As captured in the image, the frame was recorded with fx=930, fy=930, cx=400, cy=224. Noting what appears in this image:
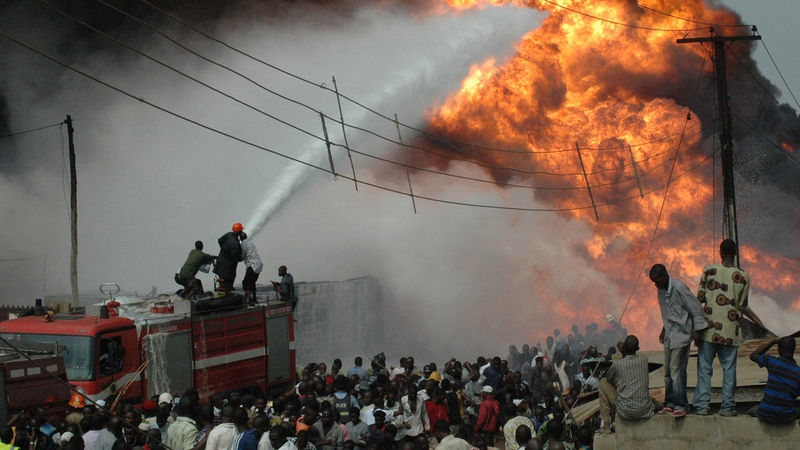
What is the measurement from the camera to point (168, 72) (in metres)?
36.6

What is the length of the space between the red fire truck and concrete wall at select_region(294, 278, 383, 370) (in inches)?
270

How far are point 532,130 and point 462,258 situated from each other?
289 inches

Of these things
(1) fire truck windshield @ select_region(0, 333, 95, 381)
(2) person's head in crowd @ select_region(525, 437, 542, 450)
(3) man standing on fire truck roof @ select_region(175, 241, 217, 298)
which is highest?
(3) man standing on fire truck roof @ select_region(175, 241, 217, 298)

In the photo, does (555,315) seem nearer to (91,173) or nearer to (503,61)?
(503,61)

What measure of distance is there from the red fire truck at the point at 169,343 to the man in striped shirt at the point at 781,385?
372 inches

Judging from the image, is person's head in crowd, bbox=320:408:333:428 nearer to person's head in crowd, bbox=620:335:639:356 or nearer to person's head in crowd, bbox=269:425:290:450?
person's head in crowd, bbox=269:425:290:450

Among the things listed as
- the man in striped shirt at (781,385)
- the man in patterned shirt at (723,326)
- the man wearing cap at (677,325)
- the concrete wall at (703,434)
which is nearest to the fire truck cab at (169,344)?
the concrete wall at (703,434)

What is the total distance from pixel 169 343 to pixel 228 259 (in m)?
2.43

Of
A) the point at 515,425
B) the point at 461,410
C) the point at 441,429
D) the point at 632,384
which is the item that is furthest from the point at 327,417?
the point at 632,384

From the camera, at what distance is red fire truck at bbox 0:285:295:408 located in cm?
1414

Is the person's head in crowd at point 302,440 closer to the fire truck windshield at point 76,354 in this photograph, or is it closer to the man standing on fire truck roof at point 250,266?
the fire truck windshield at point 76,354

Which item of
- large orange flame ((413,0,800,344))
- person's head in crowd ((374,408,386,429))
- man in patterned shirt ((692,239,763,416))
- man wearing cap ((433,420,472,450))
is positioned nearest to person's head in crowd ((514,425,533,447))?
man wearing cap ((433,420,472,450))

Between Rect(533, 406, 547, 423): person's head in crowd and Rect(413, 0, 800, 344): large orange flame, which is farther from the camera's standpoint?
Rect(413, 0, 800, 344): large orange flame

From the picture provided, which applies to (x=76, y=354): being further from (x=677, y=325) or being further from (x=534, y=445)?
(x=677, y=325)
